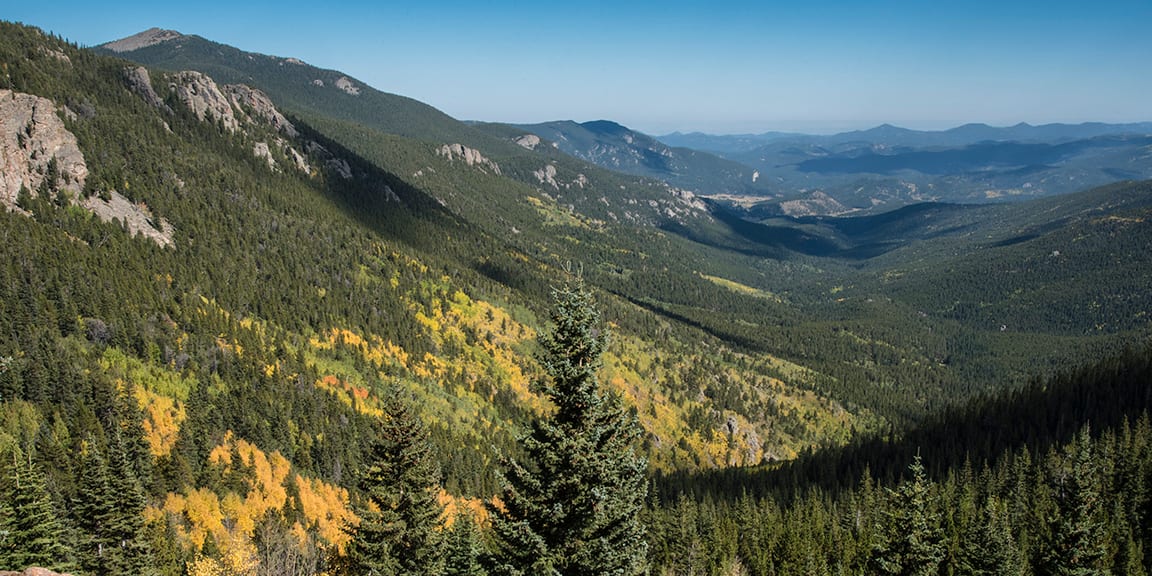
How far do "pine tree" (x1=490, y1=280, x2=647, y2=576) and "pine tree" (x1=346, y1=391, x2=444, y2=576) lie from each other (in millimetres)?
12638

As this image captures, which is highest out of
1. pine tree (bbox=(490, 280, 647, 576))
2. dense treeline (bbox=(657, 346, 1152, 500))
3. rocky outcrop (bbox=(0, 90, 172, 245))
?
rocky outcrop (bbox=(0, 90, 172, 245))

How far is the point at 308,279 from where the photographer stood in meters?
158

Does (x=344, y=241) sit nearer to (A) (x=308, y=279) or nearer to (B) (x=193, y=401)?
(A) (x=308, y=279)

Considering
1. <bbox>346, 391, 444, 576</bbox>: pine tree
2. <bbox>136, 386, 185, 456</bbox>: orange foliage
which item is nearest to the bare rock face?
<bbox>136, 386, 185, 456</bbox>: orange foliage

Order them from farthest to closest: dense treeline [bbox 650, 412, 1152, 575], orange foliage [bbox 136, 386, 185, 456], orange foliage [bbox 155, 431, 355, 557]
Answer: orange foliage [bbox 136, 386, 185, 456]
orange foliage [bbox 155, 431, 355, 557]
dense treeline [bbox 650, 412, 1152, 575]

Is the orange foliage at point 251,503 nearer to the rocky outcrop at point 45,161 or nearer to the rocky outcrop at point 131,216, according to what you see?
the rocky outcrop at point 131,216

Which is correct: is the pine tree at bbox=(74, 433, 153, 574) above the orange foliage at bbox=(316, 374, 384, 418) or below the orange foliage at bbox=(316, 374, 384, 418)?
above

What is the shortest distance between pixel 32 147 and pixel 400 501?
497 ft

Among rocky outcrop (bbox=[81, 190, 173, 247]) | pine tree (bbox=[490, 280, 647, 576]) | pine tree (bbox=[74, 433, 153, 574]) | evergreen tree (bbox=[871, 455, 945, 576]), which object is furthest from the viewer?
rocky outcrop (bbox=[81, 190, 173, 247])

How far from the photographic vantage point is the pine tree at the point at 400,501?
32812 mm

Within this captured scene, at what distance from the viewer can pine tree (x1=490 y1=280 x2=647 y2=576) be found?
20641 millimetres

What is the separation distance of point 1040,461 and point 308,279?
564ft

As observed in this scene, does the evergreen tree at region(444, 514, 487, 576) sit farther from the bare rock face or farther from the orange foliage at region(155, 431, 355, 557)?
the bare rock face

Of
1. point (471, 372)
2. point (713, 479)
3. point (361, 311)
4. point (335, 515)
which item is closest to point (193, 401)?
point (335, 515)
